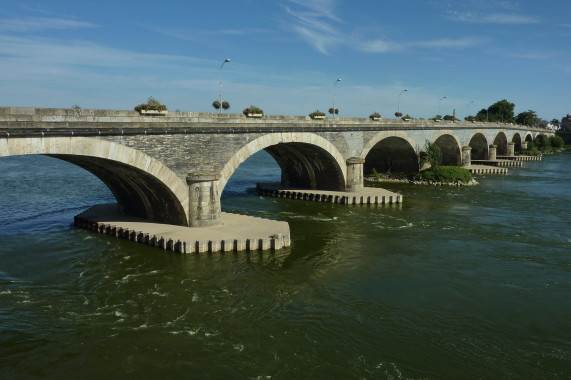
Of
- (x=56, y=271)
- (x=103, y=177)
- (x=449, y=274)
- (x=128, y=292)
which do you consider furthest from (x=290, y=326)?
(x=103, y=177)

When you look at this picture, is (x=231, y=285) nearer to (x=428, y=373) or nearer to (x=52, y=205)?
(x=428, y=373)

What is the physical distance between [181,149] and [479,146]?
6983 cm

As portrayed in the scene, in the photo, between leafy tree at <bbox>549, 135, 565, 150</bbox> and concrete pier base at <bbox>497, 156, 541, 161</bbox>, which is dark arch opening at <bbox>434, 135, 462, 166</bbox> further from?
leafy tree at <bbox>549, 135, 565, 150</bbox>

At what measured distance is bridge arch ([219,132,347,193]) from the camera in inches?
1492

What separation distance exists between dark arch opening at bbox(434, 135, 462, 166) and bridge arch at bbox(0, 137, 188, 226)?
49.0 m

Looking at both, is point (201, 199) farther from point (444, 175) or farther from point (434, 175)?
point (444, 175)

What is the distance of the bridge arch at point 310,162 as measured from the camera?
37.9 m

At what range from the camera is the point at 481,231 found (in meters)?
29.6

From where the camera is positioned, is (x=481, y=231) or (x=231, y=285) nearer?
(x=231, y=285)

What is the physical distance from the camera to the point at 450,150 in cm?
6681

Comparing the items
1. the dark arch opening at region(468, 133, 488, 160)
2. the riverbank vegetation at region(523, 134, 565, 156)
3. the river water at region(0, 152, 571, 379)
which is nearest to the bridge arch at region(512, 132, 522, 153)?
the riverbank vegetation at region(523, 134, 565, 156)

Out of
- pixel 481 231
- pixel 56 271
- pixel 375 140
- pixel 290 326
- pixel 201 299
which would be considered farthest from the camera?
pixel 375 140

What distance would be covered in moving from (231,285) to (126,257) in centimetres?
646

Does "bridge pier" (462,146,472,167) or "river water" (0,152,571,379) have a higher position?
"bridge pier" (462,146,472,167)
